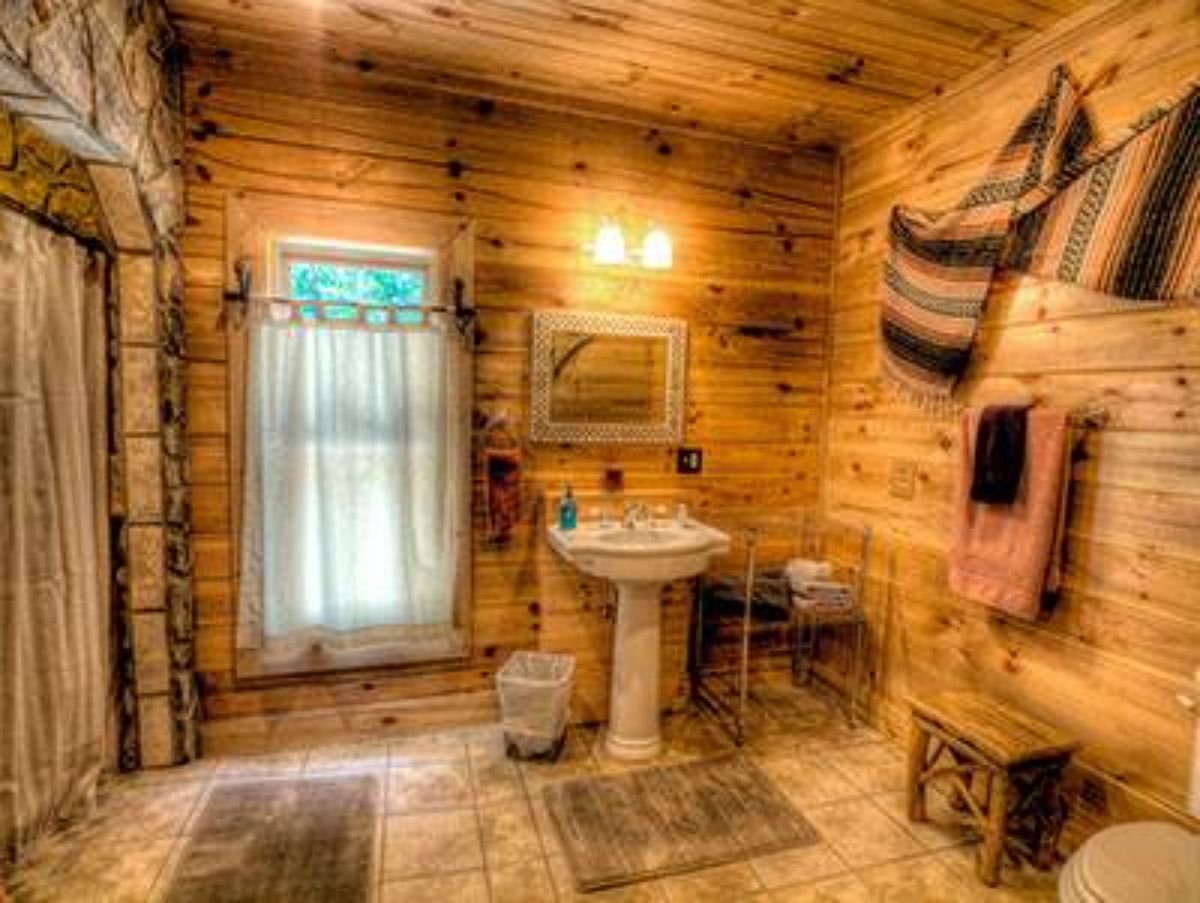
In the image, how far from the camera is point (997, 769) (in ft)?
5.94

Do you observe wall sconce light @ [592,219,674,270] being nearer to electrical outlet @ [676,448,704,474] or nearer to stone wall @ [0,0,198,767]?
electrical outlet @ [676,448,704,474]

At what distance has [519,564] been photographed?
8.86 ft

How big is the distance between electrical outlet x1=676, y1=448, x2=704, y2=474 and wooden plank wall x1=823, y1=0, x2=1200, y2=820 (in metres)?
0.78

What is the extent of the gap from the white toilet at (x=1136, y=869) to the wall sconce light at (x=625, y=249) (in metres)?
2.21

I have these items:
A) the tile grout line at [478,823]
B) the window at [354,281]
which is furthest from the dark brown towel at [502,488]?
the tile grout line at [478,823]

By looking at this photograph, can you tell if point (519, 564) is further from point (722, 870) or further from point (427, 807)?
point (722, 870)

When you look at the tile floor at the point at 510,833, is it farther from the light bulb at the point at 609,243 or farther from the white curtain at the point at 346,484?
the light bulb at the point at 609,243

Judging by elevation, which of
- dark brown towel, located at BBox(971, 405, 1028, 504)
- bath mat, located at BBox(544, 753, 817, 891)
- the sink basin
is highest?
dark brown towel, located at BBox(971, 405, 1028, 504)

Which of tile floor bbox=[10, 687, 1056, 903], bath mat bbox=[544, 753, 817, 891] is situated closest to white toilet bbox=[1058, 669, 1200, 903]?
tile floor bbox=[10, 687, 1056, 903]

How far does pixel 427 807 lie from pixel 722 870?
3.18 ft


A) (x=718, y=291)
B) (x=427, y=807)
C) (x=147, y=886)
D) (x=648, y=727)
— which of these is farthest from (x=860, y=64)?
(x=147, y=886)

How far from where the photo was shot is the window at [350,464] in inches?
93.1

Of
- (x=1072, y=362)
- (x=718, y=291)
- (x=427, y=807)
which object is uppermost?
(x=718, y=291)

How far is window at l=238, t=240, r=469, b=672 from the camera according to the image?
7.76 ft
